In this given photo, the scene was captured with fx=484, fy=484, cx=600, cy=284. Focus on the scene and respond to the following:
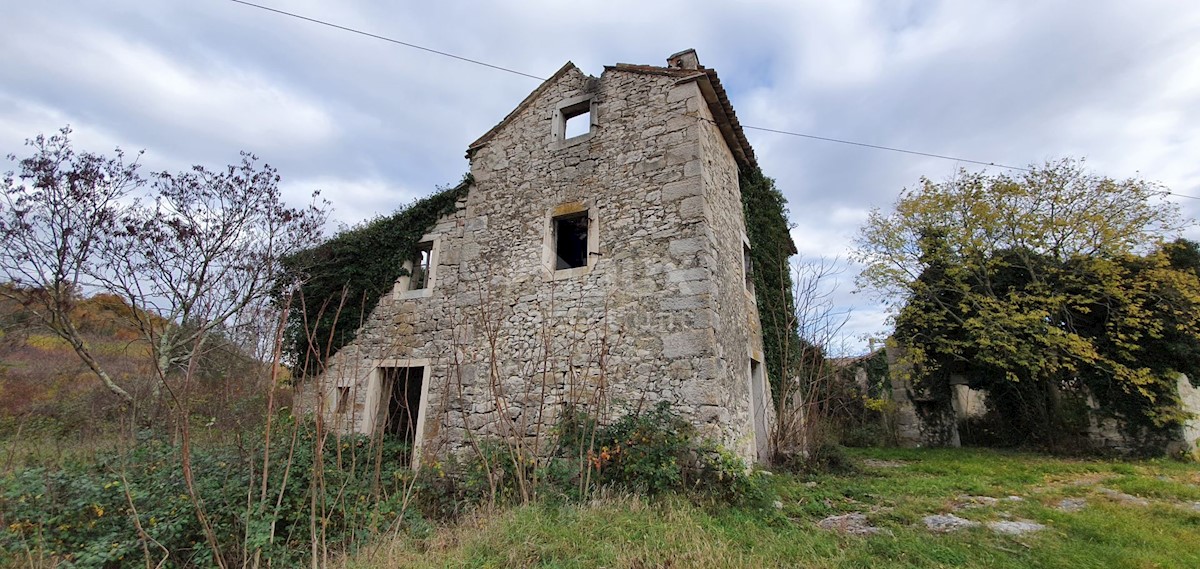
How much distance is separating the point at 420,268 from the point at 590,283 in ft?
13.0

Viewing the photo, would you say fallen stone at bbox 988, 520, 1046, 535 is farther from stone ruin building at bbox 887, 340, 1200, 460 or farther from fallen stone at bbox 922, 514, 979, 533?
stone ruin building at bbox 887, 340, 1200, 460

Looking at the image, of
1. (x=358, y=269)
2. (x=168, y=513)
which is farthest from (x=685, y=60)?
(x=168, y=513)

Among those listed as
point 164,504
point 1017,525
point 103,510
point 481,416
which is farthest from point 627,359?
point 103,510

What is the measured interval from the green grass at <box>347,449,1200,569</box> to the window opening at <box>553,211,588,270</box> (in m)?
4.23

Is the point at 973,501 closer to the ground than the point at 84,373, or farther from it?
closer to the ground

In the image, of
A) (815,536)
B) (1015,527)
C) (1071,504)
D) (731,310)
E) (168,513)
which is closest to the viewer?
(815,536)

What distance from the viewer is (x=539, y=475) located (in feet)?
18.1

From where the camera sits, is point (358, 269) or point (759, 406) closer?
point (759, 406)

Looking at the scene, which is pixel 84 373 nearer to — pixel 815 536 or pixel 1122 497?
pixel 815 536

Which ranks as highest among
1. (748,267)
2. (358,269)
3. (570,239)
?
(570,239)

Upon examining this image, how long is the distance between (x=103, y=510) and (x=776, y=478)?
7421 millimetres

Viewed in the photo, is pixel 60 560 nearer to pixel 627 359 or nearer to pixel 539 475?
pixel 539 475

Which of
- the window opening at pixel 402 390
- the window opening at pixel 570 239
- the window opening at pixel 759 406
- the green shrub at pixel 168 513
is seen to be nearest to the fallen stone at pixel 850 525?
the window opening at pixel 759 406

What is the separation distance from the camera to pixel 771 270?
9.42 meters
